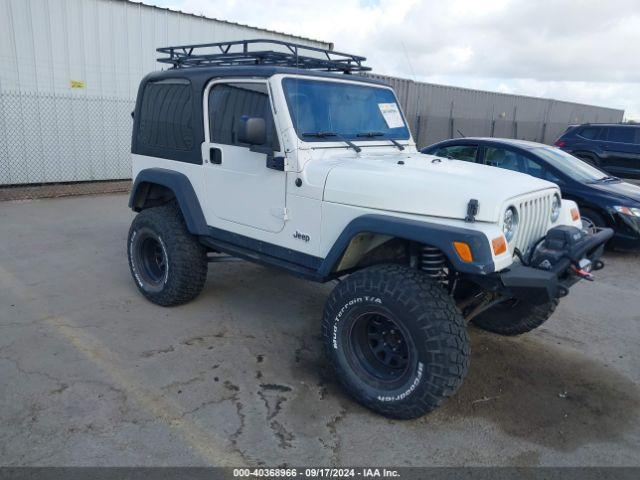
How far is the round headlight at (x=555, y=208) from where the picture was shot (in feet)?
12.3

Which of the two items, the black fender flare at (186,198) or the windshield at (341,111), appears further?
the black fender flare at (186,198)

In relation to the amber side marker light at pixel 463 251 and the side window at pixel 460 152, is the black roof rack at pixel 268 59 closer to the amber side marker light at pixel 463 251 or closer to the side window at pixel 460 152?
the amber side marker light at pixel 463 251

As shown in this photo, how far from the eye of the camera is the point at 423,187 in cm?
324

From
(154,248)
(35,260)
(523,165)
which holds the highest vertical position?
(523,165)

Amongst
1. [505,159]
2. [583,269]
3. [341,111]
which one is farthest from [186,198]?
[505,159]

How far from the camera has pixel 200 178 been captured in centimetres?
448

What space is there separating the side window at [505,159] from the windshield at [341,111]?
3.45 m

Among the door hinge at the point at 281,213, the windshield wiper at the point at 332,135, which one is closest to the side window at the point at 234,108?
the windshield wiper at the point at 332,135

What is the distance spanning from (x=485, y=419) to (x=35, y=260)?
5.38 meters

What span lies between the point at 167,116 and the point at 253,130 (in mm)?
1516

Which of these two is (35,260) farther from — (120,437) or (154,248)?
(120,437)

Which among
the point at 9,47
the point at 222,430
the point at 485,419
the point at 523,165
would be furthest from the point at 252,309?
the point at 9,47

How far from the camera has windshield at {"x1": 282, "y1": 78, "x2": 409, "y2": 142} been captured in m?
3.89

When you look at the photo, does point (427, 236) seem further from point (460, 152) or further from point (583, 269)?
point (460, 152)
